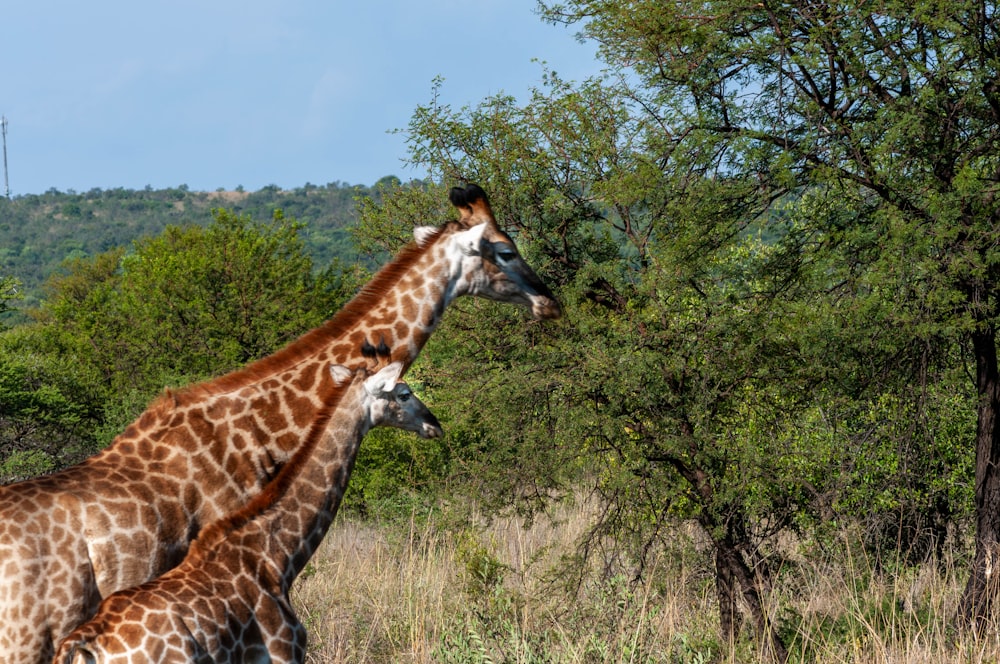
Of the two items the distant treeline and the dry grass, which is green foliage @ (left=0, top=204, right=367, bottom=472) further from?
the distant treeline

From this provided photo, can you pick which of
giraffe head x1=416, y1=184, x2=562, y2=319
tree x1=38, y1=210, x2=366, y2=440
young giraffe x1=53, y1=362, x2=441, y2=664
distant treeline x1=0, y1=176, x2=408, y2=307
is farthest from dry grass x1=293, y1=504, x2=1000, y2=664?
distant treeline x1=0, y1=176, x2=408, y2=307

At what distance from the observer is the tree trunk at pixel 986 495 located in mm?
8438

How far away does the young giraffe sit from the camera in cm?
430

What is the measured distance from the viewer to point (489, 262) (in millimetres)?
6977

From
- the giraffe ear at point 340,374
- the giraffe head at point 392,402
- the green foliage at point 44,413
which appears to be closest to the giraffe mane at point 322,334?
the giraffe ear at point 340,374

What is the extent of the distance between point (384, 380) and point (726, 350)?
15.0ft

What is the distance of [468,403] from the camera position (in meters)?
10.8

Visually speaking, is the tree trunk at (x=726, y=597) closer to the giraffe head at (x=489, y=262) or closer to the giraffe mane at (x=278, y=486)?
the giraffe head at (x=489, y=262)

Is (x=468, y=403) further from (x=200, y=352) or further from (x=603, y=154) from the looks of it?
(x=200, y=352)

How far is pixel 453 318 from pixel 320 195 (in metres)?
123

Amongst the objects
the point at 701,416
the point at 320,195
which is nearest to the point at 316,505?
the point at 701,416

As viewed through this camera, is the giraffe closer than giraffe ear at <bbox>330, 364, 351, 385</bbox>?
Yes

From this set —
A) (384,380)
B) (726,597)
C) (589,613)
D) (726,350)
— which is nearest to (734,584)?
(726,597)

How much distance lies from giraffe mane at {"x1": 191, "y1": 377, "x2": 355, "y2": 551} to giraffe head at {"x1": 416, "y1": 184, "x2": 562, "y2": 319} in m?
1.60
